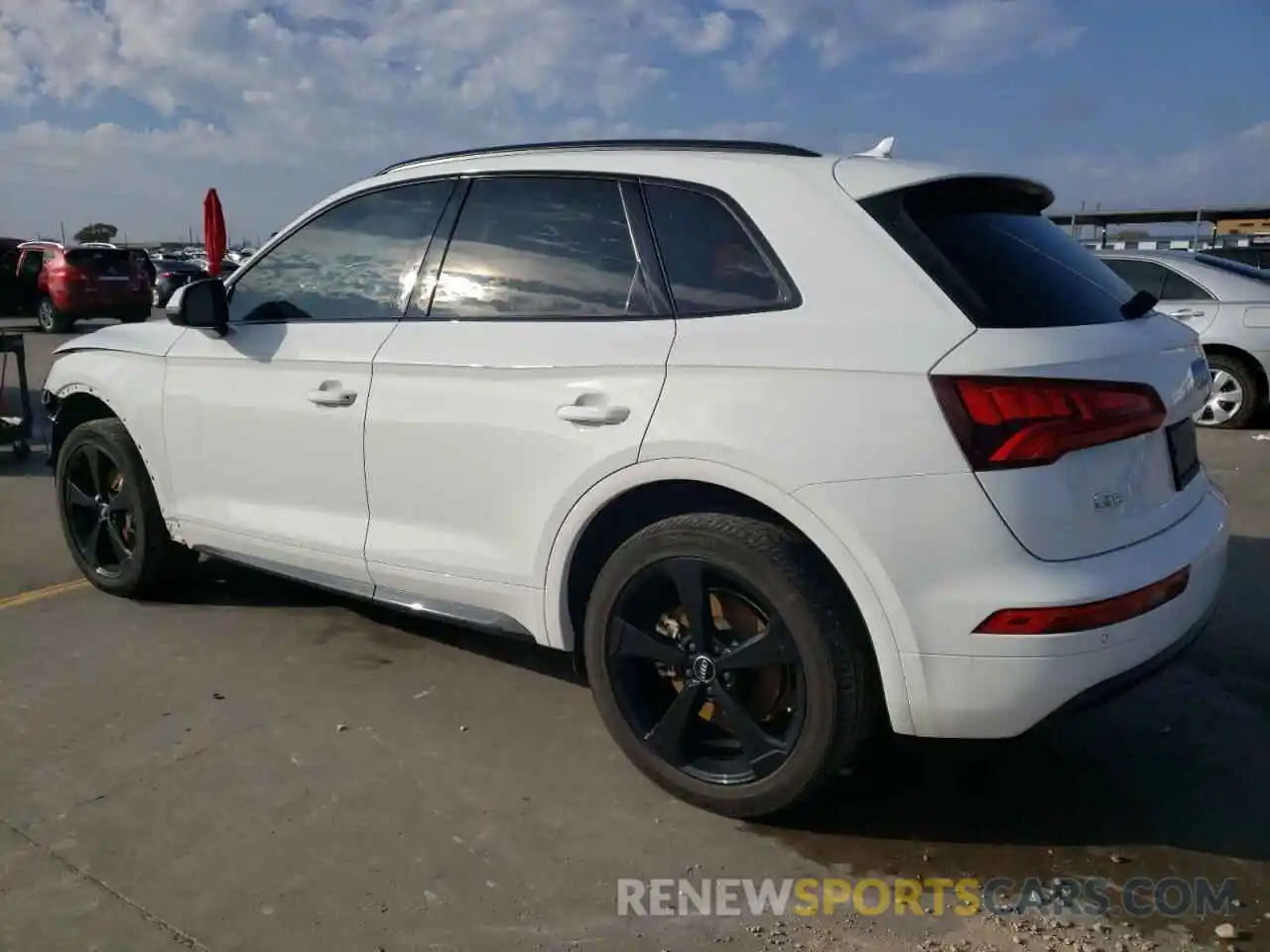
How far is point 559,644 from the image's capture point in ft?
10.6

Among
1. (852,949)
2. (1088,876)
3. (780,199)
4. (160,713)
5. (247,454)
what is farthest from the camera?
(247,454)

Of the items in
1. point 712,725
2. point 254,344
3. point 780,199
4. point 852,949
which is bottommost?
point 852,949

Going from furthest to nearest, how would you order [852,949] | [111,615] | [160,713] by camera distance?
[111,615], [160,713], [852,949]

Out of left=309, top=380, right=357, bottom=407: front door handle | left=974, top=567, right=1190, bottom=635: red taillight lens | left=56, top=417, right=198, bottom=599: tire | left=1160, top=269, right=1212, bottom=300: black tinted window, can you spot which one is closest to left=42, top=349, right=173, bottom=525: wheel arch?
left=56, top=417, right=198, bottom=599: tire

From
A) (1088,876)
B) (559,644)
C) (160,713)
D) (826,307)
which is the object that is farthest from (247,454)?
(1088,876)

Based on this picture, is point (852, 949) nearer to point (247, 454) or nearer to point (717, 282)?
point (717, 282)

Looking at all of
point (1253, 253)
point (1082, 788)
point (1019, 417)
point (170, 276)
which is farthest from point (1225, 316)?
point (170, 276)

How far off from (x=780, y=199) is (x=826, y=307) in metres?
0.37

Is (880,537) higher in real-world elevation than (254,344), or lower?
lower

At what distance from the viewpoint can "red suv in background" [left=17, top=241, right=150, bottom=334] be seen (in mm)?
19594

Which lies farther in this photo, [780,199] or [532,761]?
[532,761]

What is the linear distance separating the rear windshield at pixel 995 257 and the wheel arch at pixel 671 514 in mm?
639

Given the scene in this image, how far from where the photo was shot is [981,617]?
2484mm

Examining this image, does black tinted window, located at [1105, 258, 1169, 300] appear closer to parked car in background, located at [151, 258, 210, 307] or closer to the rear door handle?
the rear door handle
